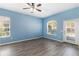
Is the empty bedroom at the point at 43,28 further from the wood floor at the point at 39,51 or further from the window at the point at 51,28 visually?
the wood floor at the point at 39,51

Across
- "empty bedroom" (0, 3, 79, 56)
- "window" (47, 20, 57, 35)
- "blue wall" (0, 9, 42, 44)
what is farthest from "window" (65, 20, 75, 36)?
"blue wall" (0, 9, 42, 44)

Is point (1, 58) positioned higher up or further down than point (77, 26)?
further down

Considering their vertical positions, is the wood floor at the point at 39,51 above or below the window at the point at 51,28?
below

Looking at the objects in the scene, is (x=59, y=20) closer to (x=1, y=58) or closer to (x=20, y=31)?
(x=20, y=31)

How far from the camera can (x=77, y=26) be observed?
3.14 metres

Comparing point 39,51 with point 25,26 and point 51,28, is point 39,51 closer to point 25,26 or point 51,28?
point 51,28

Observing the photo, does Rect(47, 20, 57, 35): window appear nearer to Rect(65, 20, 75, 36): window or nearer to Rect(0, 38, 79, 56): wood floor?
Rect(65, 20, 75, 36): window

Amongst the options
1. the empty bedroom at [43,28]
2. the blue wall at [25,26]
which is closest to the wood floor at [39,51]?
the empty bedroom at [43,28]

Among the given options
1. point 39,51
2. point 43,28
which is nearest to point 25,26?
point 43,28

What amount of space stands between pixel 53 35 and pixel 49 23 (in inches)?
26.8

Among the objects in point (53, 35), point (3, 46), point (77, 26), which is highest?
point (77, 26)

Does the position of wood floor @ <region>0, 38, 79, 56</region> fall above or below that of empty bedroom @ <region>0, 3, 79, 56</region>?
below

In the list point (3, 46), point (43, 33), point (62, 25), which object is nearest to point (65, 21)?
point (62, 25)

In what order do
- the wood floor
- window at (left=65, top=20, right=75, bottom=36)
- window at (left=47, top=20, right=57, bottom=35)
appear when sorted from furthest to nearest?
1. window at (left=47, top=20, right=57, bottom=35)
2. window at (left=65, top=20, right=75, bottom=36)
3. the wood floor
